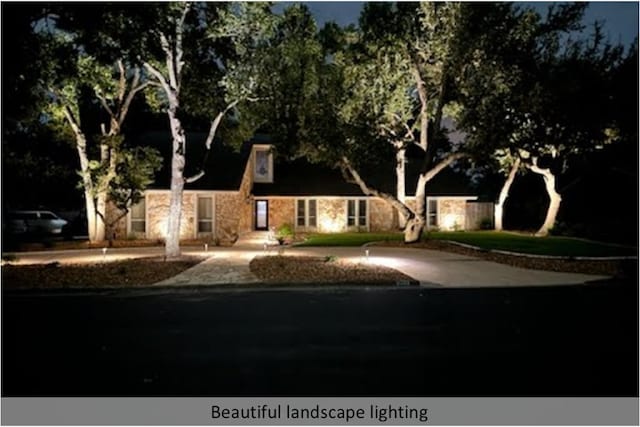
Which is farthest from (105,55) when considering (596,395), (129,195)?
(596,395)

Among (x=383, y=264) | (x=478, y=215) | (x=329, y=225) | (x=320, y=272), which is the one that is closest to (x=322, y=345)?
(x=320, y=272)

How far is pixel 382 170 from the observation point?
34000mm

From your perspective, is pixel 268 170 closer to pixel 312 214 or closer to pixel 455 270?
pixel 312 214

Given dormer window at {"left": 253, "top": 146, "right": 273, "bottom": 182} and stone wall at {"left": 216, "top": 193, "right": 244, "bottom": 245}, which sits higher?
dormer window at {"left": 253, "top": 146, "right": 273, "bottom": 182}

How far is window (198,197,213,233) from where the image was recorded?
2544cm

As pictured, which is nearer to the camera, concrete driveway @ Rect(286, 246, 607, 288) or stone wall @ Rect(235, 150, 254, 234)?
concrete driveway @ Rect(286, 246, 607, 288)

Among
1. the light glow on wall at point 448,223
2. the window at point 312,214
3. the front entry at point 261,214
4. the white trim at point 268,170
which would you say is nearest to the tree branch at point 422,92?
the light glow on wall at point 448,223

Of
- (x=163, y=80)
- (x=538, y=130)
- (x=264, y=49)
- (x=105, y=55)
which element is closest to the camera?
(x=105, y=55)

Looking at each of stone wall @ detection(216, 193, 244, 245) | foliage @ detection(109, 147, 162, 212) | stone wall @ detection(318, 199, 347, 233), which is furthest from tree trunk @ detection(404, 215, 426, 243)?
foliage @ detection(109, 147, 162, 212)

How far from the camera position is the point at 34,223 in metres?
30.0

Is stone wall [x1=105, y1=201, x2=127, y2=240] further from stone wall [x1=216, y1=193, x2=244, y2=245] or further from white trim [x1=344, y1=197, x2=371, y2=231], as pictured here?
white trim [x1=344, y1=197, x2=371, y2=231]

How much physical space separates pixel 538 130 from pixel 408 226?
22.7 feet

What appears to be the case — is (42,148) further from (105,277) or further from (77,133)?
(105,277)

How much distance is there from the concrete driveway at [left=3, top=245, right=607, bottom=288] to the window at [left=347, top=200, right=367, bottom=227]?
879 cm
